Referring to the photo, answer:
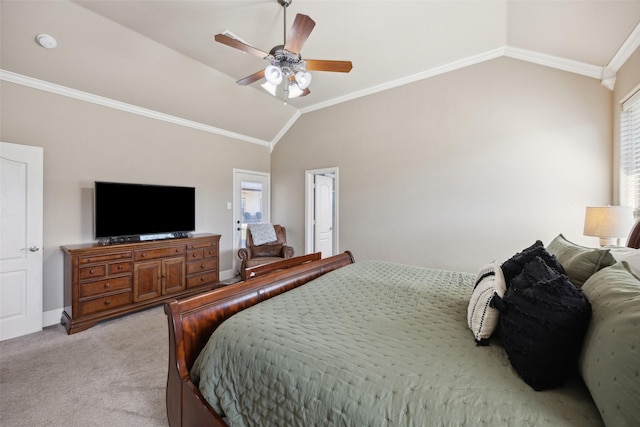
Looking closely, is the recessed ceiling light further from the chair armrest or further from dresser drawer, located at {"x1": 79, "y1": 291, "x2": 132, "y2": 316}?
the chair armrest

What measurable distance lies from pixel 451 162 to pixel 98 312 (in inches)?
186

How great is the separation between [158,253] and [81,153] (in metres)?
1.56

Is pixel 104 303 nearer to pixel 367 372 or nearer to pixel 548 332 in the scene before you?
pixel 367 372

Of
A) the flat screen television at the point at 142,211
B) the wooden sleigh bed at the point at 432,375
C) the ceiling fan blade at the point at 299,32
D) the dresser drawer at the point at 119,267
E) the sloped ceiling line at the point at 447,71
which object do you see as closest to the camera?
the wooden sleigh bed at the point at 432,375

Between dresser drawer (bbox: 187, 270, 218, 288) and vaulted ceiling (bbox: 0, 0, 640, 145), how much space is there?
255 cm


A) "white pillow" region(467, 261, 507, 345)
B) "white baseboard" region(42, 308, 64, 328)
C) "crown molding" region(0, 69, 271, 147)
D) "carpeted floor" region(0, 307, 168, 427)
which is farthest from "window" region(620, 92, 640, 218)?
"white baseboard" region(42, 308, 64, 328)

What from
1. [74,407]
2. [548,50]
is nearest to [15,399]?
[74,407]

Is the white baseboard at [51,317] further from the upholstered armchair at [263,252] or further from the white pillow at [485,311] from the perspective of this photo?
the white pillow at [485,311]

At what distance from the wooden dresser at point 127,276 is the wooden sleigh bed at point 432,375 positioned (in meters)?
2.26

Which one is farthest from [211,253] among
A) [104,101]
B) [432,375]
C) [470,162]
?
[470,162]

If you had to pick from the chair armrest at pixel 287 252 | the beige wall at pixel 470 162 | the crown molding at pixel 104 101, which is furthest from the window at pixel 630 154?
the crown molding at pixel 104 101

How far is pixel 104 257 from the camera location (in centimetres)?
301

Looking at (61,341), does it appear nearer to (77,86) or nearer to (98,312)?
(98,312)

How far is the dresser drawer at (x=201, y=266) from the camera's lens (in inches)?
152
